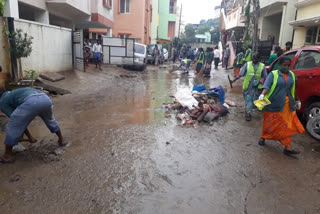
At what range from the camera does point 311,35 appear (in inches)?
500

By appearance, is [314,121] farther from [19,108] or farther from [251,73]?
[19,108]

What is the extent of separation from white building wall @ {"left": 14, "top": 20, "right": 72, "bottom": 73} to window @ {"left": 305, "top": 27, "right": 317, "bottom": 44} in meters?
11.8

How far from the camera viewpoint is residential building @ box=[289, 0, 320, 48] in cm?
1162

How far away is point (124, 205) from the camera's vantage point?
2865 mm

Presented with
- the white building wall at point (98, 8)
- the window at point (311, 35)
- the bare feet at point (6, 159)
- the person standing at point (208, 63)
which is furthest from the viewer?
the white building wall at point (98, 8)

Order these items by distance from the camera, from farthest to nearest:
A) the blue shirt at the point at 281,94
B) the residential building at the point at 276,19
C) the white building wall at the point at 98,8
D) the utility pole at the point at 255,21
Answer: the white building wall at the point at 98,8 → the residential building at the point at 276,19 → the utility pole at the point at 255,21 → the blue shirt at the point at 281,94

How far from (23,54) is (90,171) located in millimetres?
6142

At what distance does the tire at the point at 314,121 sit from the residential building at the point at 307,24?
7.87m

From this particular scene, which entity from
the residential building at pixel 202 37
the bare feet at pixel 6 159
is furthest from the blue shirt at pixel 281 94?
the residential building at pixel 202 37

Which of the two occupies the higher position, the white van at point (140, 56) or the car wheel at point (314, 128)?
the white van at point (140, 56)

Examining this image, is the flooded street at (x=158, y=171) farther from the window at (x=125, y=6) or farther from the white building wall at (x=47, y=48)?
the window at (x=125, y=6)

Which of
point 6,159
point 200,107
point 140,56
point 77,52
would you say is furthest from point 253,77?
point 140,56

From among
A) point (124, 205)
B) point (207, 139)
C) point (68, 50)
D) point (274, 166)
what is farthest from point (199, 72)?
point (124, 205)

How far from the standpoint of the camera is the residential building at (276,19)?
14320 millimetres
